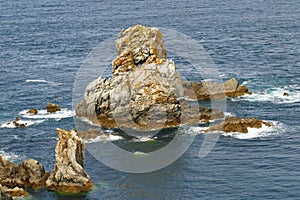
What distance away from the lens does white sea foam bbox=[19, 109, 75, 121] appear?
6117 inches

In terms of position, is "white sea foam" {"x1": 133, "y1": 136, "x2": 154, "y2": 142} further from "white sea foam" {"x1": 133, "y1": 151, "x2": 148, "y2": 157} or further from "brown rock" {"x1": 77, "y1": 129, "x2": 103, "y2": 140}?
"brown rock" {"x1": 77, "y1": 129, "x2": 103, "y2": 140}

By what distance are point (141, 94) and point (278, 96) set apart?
39.5 m

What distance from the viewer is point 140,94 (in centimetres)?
14712

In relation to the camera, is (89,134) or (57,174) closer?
(57,174)

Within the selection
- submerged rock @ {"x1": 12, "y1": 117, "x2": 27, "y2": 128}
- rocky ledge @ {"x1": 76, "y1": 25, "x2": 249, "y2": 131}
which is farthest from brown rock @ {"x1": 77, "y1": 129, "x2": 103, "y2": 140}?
submerged rock @ {"x1": 12, "y1": 117, "x2": 27, "y2": 128}

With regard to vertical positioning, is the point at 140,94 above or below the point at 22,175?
above

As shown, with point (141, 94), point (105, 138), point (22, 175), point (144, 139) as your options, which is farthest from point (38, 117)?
point (22, 175)

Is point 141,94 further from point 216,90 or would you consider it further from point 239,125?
point 216,90

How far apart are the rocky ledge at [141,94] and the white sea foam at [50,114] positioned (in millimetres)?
3478

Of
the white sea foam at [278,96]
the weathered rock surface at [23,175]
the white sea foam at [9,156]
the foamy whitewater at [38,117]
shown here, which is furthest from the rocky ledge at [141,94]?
the weathered rock surface at [23,175]

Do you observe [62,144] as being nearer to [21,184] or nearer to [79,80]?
[21,184]

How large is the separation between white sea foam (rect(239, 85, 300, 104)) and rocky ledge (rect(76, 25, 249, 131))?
43.4ft

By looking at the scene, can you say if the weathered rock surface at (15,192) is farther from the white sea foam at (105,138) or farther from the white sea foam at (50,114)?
the white sea foam at (50,114)

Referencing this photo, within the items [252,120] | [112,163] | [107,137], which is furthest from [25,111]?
[252,120]
